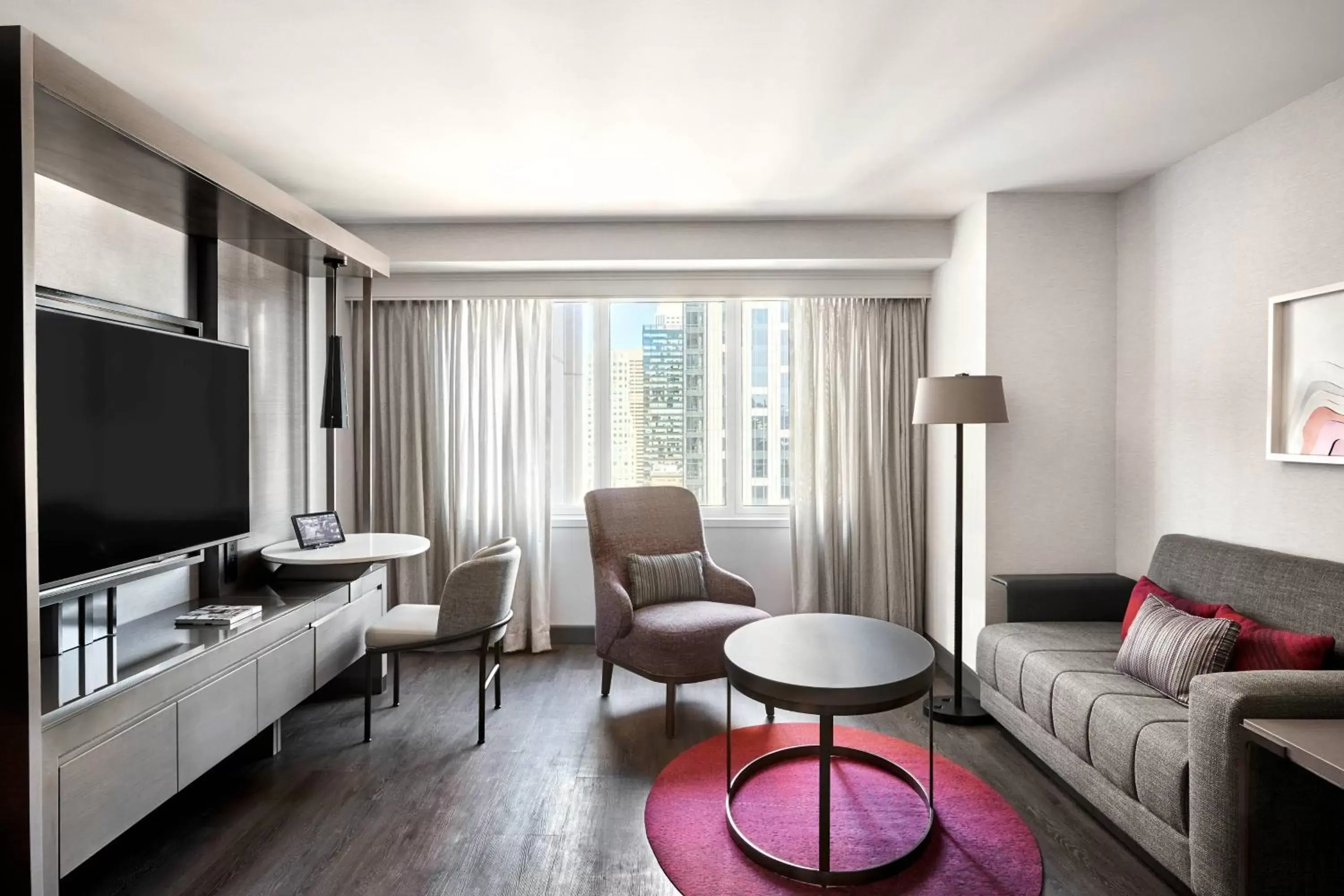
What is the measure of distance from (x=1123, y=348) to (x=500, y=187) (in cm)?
318

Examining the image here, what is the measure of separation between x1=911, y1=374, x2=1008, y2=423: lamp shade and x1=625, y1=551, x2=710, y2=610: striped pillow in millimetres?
1409

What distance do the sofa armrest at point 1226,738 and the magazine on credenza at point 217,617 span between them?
307cm

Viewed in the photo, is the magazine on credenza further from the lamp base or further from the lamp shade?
the lamp shade

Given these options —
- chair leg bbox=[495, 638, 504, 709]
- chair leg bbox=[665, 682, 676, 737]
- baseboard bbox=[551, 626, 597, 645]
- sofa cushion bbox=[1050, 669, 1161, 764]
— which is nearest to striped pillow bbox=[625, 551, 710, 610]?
chair leg bbox=[665, 682, 676, 737]

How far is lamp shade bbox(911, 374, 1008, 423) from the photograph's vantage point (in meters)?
3.17

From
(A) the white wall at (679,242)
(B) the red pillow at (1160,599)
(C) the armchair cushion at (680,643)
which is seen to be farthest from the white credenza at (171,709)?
(B) the red pillow at (1160,599)

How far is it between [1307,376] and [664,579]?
274 cm

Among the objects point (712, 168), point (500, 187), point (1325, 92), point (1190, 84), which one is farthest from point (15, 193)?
point (1325, 92)

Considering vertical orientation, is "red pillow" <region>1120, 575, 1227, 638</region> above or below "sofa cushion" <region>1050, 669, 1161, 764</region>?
above

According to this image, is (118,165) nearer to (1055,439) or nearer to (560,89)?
(560,89)

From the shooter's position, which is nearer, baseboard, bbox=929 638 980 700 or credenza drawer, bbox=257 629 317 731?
credenza drawer, bbox=257 629 317 731

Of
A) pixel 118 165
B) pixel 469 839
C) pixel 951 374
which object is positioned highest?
pixel 118 165

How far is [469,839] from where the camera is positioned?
2.30m

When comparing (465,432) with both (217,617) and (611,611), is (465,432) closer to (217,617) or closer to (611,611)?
(611,611)
